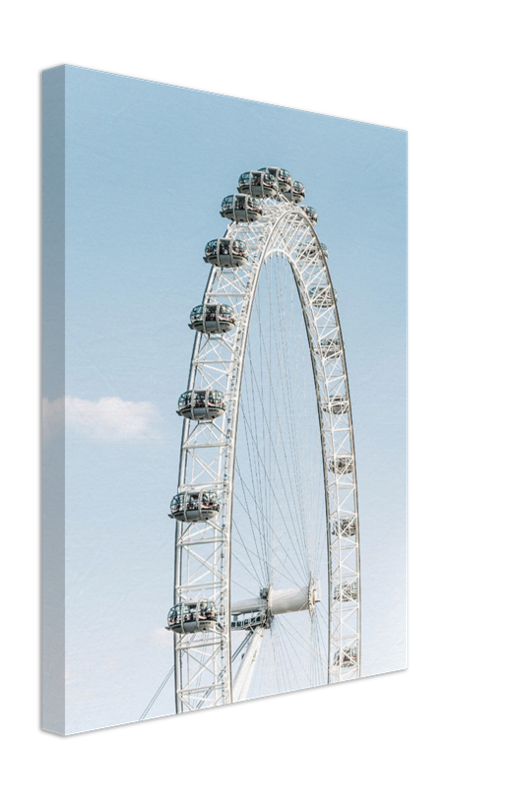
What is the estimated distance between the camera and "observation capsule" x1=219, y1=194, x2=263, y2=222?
23484 millimetres

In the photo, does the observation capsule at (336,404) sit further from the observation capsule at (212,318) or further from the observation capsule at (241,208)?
the observation capsule at (241,208)

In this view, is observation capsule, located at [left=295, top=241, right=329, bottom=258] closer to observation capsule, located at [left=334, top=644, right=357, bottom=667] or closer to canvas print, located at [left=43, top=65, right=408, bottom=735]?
canvas print, located at [left=43, top=65, right=408, bottom=735]

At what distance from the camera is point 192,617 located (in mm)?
22297

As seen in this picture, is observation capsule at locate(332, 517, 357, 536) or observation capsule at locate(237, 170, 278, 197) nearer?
observation capsule at locate(237, 170, 278, 197)

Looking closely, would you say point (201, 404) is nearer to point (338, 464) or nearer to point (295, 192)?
point (295, 192)

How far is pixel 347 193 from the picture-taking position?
26.4 metres

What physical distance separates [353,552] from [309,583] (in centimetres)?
154

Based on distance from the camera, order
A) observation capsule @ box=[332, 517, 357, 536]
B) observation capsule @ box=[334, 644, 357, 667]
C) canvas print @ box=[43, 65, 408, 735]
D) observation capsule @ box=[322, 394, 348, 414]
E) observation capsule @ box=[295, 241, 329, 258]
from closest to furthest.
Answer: canvas print @ box=[43, 65, 408, 735], observation capsule @ box=[334, 644, 357, 667], observation capsule @ box=[295, 241, 329, 258], observation capsule @ box=[332, 517, 357, 536], observation capsule @ box=[322, 394, 348, 414]

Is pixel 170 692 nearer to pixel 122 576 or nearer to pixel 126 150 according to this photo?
pixel 122 576

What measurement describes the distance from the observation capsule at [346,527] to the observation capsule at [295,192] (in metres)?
6.65

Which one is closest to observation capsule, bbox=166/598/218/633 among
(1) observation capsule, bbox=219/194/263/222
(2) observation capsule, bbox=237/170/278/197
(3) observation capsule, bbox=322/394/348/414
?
(3) observation capsule, bbox=322/394/348/414

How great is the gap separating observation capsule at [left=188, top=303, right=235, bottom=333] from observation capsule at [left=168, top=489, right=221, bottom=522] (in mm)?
2782

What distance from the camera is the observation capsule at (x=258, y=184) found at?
2386 cm

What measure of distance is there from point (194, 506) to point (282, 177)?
6.32 m
